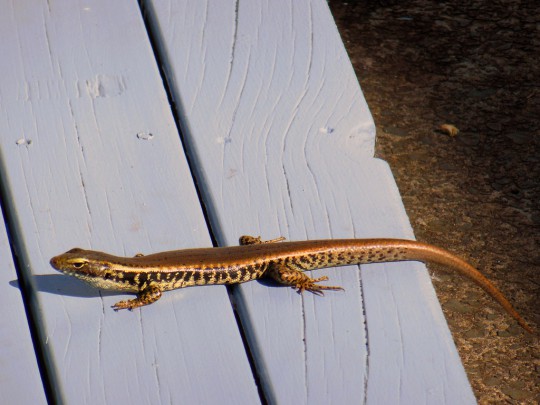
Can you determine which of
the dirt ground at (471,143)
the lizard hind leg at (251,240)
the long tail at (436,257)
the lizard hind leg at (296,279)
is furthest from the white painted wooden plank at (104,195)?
the dirt ground at (471,143)

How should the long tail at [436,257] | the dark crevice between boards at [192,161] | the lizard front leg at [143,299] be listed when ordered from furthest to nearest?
Answer: 1. the long tail at [436,257]
2. the lizard front leg at [143,299]
3. the dark crevice between boards at [192,161]

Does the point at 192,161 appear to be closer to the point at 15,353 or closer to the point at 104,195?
the point at 104,195

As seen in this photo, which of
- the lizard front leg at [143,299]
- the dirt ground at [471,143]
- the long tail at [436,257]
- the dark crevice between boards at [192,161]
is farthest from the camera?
the dirt ground at [471,143]

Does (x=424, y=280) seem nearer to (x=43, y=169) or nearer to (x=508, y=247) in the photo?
(x=43, y=169)

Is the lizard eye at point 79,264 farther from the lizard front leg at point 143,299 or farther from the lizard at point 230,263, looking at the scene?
the lizard front leg at point 143,299

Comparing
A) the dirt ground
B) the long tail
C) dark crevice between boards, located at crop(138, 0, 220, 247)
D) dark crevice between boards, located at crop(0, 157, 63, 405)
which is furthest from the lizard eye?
the dirt ground

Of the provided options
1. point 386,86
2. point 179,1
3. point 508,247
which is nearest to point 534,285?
point 508,247
